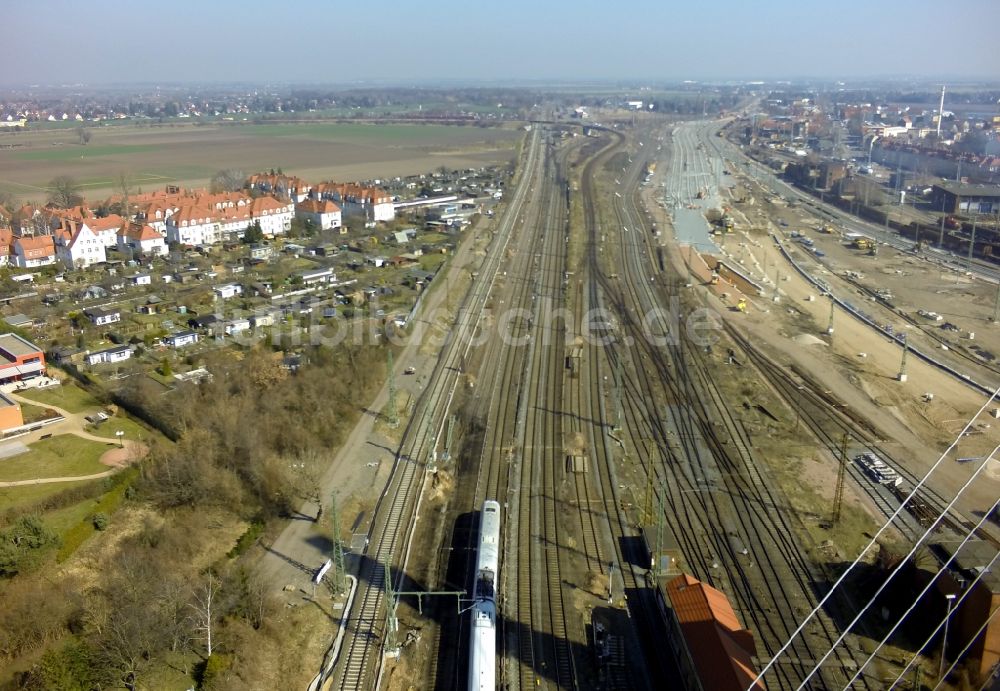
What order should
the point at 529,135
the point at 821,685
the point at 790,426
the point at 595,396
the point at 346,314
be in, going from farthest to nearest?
the point at 529,135
the point at 346,314
the point at 595,396
the point at 790,426
the point at 821,685

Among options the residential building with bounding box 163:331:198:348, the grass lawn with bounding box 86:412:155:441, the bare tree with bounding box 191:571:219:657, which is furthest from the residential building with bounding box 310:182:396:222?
the bare tree with bounding box 191:571:219:657

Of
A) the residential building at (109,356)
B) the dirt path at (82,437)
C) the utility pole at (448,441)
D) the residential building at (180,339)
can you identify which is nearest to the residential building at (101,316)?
the residential building at (180,339)

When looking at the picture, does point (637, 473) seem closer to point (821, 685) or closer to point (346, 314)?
point (821, 685)

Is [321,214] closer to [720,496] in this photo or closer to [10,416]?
[10,416]

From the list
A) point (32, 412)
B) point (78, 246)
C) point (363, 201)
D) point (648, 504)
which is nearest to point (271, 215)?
point (363, 201)

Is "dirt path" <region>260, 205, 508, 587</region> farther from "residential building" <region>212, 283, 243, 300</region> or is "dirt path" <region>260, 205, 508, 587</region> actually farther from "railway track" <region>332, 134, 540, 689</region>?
"residential building" <region>212, 283, 243, 300</region>

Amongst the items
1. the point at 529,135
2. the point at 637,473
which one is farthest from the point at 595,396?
the point at 529,135
